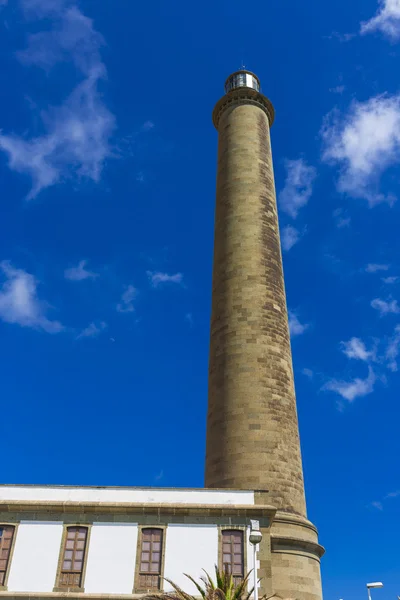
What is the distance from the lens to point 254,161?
106ft

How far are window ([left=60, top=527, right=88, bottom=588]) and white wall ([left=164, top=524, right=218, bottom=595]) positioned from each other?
2885mm

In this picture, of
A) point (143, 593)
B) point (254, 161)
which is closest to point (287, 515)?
point (143, 593)

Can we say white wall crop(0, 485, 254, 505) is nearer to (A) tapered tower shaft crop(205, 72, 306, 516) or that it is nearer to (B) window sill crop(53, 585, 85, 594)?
(A) tapered tower shaft crop(205, 72, 306, 516)

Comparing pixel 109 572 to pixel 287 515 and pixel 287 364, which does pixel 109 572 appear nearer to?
pixel 287 515

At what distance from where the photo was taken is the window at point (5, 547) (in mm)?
19203

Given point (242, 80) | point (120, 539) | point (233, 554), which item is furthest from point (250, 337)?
point (242, 80)

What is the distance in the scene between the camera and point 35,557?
19422 mm

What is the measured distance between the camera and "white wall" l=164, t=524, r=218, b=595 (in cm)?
1884

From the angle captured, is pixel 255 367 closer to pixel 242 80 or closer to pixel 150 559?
pixel 150 559

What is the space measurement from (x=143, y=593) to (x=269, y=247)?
17292 millimetres

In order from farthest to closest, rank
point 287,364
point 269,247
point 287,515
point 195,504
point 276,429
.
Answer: point 269,247, point 287,364, point 276,429, point 287,515, point 195,504

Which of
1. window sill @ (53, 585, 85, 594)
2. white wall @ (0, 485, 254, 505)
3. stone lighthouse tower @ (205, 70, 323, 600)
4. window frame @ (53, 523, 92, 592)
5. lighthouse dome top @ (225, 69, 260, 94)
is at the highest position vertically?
lighthouse dome top @ (225, 69, 260, 94)

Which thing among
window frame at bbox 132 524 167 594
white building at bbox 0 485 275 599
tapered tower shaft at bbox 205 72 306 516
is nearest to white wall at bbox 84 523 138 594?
white building at bbox 0 485 275 599

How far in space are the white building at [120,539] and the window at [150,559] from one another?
0.10ft
